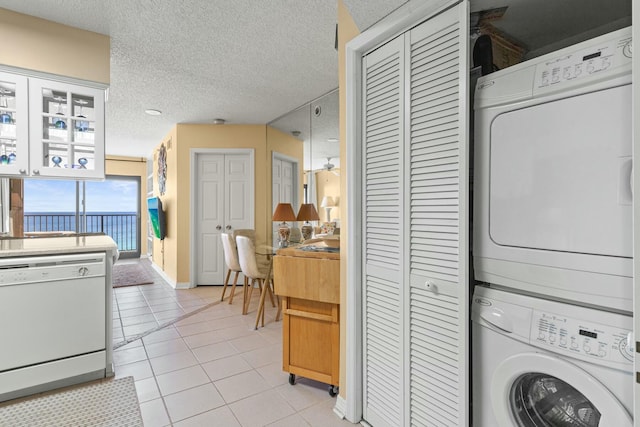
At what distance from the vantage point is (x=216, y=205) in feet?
17.1

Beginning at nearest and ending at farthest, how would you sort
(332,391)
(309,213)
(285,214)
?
(332,391) < (309,213) < (285,214)

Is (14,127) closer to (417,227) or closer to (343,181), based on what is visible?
(343,181)

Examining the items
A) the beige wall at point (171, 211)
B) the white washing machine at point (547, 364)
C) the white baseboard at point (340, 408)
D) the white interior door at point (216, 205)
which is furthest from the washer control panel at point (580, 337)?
the beige wall at point (171, 211)

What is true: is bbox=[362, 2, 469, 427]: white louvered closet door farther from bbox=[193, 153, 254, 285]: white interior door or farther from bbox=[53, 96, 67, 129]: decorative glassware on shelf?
bbox=[193, 153, 254, 285]: white interior door

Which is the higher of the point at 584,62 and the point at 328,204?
the point at 584,62

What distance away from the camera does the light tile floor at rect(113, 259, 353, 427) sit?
76.0 inches

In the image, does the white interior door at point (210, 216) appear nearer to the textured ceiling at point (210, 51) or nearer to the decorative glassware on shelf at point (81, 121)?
the textured ceiling at point (210, 51)

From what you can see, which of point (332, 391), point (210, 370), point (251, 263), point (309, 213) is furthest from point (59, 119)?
point (332, 391)

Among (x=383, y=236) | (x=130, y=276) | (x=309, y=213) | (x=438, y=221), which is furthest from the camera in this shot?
(x=130, y=276)

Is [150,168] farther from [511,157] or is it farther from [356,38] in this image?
[511,157]

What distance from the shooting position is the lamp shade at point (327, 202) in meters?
3.42

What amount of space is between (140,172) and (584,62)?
8.57m

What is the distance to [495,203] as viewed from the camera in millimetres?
1240

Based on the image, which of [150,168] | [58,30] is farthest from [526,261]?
[150,168]
